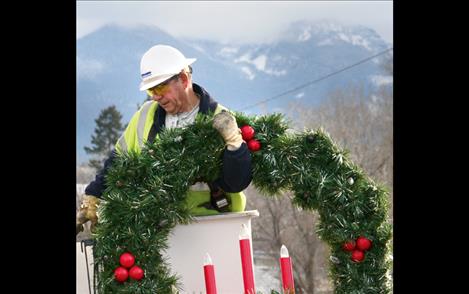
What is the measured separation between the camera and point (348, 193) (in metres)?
3.86

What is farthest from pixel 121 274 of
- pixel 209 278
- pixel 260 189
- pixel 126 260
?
pixel 260 189

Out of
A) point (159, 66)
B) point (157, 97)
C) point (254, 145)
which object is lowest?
point (254, 145)

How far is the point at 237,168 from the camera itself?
3826 millimetres

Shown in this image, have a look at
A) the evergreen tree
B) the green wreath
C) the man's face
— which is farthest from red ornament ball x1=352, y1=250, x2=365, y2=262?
the evergreen tree

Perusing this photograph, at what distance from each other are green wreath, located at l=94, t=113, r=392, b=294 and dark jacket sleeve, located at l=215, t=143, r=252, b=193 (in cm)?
6

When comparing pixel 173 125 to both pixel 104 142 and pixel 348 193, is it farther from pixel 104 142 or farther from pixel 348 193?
pixel 104 142

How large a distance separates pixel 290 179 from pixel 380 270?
1.87 feet

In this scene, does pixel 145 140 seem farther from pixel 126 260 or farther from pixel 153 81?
pixel 126 260

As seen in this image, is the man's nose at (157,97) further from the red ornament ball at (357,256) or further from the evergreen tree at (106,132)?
the evergreen tree at (106,132)

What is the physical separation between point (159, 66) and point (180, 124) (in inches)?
12.1

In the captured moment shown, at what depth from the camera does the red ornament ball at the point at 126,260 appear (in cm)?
362

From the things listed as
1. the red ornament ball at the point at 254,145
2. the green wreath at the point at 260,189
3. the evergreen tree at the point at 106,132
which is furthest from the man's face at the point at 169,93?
the evergreen tree at the point at 106,132

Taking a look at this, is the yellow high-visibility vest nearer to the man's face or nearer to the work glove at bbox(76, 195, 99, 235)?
the man's face

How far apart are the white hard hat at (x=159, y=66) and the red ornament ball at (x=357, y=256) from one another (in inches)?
46.6
